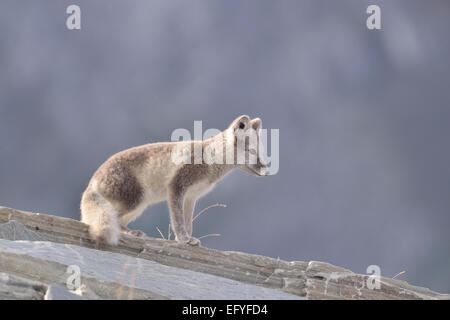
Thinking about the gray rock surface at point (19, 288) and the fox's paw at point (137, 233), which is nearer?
the gray rock surface at point (19, 288)

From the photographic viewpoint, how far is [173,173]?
772 centimetres

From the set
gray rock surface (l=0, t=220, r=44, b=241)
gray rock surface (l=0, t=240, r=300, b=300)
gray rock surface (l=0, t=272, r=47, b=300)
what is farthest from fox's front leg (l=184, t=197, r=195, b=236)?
gray rock surface (l=0, t=272, r=47, b=300)

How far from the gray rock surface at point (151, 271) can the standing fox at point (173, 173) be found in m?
0.42

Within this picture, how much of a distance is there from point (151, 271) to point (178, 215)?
5.27ft

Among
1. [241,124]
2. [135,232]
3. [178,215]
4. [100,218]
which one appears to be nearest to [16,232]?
[100,218]

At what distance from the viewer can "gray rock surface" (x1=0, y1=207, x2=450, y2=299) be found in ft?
17.1

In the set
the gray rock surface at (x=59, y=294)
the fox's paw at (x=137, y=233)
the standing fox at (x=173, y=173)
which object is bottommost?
the gray rock surface at (x=59, y=294)

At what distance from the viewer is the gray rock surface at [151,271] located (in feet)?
17.1

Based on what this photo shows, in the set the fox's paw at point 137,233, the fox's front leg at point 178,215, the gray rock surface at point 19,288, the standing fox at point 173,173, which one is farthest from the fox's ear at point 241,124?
the gray rock surface at point 19,288

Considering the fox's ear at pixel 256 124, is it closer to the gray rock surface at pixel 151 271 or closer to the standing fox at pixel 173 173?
the standing fox at pixel 173 173

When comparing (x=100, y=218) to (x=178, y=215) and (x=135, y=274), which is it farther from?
(x=135, y=274)

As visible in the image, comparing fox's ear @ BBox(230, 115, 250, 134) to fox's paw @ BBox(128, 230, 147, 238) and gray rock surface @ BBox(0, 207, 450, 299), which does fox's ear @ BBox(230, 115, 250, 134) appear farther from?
fox's paw @ BBox(128, 230, 147, 238)
